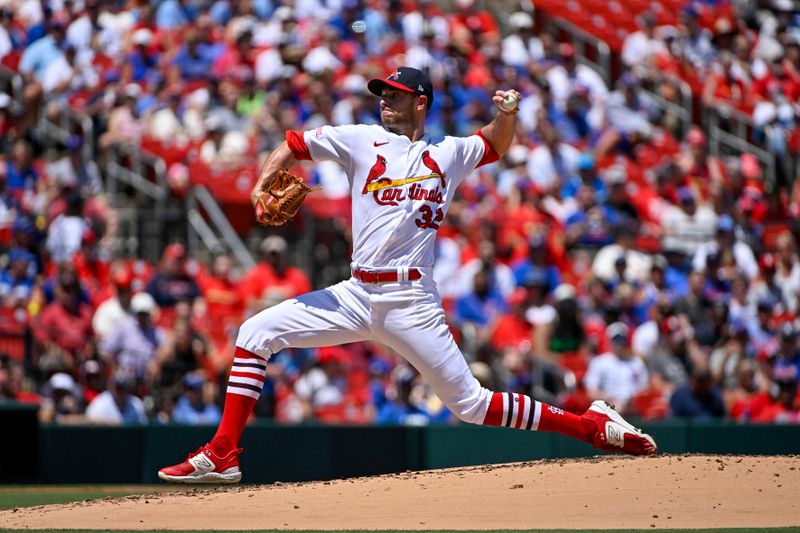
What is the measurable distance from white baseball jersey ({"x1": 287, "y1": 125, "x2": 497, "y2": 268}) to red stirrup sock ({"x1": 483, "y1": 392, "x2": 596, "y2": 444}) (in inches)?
30.7

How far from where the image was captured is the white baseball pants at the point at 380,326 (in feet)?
20.8

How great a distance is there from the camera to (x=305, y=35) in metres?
16.2

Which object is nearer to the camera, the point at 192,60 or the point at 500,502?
the point at 500,502

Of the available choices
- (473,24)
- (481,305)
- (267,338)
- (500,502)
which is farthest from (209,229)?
(500,502)

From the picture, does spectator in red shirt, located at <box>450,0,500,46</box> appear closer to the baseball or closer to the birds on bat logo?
the baseball

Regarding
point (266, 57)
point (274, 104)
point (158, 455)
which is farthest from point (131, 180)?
point (158, 455)

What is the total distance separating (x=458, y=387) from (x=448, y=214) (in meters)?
6.92

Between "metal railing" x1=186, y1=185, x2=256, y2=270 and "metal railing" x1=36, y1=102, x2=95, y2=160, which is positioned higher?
Answer: "metal railing" x1=36, y1=102, x2=95, y2=160

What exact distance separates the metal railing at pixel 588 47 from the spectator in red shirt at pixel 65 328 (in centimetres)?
765

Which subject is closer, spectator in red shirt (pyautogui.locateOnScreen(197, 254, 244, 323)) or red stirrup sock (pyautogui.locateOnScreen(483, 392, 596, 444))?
red stirrup sock (pyautogui.locateOnScreen(483, 392, 596, 444))

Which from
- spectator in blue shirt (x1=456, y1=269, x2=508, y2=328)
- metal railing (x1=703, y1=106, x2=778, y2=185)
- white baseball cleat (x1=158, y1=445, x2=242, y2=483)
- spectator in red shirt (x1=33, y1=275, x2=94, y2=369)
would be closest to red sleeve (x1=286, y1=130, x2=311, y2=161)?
white baseball cleat (x1=158, y1=445, x2=242, y2=483)

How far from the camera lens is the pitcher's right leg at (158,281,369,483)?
6.39 meters

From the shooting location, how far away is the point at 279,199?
21.2ft

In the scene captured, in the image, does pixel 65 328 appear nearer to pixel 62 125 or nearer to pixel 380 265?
pixel 62 125
